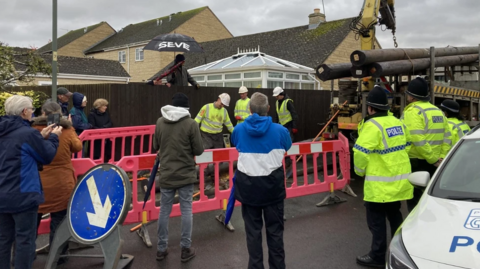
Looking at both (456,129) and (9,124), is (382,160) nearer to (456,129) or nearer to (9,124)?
(456,129)

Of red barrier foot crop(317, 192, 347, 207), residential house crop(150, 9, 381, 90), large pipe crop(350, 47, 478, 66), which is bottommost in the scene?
red barrier foot crop(317, 192, 347, 207)

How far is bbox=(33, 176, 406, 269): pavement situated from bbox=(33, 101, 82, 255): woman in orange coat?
0.74 m

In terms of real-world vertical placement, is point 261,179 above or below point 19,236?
above

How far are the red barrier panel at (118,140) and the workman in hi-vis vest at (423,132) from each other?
5.37m

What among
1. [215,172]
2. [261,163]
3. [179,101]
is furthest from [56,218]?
[261,163]

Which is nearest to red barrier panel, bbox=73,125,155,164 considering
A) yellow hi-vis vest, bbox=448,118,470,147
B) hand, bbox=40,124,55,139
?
hand, bbox=40,124,55,139

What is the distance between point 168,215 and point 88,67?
2607cm

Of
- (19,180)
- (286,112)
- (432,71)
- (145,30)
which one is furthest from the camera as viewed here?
(145,30)

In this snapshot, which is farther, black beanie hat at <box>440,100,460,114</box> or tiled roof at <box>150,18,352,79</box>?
tiled roof at <box>150,18,352,79</box>

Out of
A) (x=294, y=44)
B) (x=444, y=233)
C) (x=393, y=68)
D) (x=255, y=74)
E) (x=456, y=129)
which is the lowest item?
(x=444, y=233)

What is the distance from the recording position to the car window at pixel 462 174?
3.01m

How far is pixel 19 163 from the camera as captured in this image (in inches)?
137

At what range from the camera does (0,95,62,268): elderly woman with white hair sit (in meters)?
3.44

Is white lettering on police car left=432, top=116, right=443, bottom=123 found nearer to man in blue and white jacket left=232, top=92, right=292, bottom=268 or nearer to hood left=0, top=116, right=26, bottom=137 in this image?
man in blue and white jacket left=232, top=92, right=292, bottom=268
